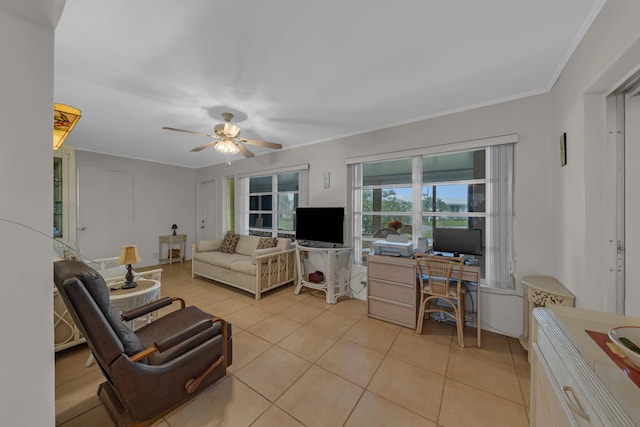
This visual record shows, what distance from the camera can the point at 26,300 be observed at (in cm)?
97

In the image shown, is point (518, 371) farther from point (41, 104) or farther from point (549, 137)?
point (41, 104)

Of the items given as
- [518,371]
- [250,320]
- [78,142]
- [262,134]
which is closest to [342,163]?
[262,134]

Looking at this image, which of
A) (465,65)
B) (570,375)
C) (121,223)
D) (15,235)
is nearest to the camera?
(570,375)

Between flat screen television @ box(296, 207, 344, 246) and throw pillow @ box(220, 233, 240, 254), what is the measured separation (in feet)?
A: 5.27

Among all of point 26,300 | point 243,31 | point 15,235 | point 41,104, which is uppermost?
point 243,31

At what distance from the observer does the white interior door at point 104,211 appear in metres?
4.38

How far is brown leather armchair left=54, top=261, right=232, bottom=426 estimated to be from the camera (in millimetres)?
1169

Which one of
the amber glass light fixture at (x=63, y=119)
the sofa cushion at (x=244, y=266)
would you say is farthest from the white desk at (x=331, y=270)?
the amber glass light fixture at (x=63, y=119)

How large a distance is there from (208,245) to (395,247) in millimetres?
3753

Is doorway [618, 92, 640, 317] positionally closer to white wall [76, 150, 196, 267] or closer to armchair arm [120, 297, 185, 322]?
armchair arm [120, 297, 185, 322]

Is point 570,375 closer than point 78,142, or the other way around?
point 570,375

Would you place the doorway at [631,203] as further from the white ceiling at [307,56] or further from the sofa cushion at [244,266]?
the sofa cushion at [244,266]

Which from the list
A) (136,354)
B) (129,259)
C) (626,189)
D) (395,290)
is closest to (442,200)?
(395,290)

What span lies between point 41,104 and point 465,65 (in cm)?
270
